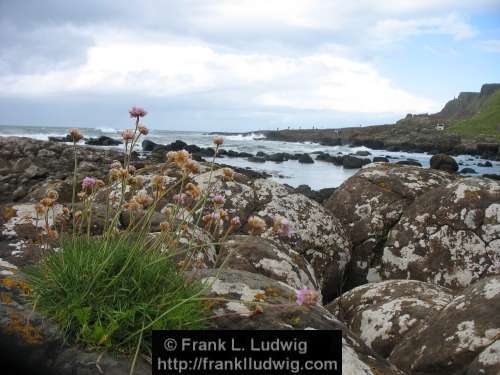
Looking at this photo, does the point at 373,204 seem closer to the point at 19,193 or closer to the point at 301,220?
the point at 301,220

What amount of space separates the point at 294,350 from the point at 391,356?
2.69 meters

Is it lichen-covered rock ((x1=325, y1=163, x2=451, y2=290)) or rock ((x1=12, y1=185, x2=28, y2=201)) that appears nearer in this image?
lichen-covered rock ((x1=325, y1=163, x2=451, y2=290))

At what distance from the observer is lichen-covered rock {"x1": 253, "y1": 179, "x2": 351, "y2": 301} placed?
8.13 metres

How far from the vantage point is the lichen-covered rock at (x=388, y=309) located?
580 centimetres

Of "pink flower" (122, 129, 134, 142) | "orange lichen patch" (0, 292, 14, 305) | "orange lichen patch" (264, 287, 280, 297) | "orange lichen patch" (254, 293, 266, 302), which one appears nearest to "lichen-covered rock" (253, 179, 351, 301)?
"orange lichen patch" (264, 287, 280, 297)

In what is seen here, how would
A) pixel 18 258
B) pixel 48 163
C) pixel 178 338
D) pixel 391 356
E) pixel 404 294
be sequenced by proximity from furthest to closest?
pixel 48 163
pixel 404 294
pixel 391 356
pixel 18 258
pixel 178 338

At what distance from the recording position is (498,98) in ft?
461

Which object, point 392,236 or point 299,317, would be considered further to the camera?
point 392,236

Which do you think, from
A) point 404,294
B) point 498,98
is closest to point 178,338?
point 404,294

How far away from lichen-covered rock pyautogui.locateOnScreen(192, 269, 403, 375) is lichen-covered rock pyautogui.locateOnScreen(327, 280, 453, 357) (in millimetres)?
2099

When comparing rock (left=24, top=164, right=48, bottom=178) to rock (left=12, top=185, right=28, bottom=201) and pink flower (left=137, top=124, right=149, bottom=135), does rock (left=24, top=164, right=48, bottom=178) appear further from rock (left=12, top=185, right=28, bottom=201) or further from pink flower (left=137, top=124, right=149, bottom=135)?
pink flower (left=137, top=124, right=149, bottom=135)

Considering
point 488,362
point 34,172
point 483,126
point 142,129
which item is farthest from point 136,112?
point 483,126

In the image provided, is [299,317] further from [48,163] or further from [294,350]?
[48,163]

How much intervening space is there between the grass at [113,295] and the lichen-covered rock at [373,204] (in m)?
5.94
